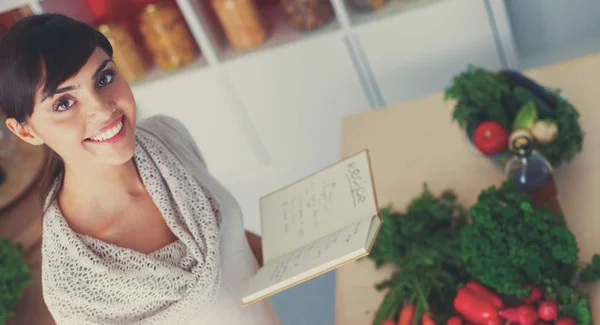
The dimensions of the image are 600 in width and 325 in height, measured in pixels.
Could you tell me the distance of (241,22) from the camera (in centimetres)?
203

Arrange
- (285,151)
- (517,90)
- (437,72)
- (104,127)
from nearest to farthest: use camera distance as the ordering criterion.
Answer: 1. (104,127)
2. (517,90)
3. (437,72)
4. (285,151)

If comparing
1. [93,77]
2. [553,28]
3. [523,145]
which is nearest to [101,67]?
[93,77]

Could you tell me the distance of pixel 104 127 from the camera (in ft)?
2.90

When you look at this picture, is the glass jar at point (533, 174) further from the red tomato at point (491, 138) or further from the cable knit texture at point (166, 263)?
the cable knit texture at point (166, 263)

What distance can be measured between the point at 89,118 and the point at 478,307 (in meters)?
0.70

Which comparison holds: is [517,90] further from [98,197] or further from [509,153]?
[98,197]

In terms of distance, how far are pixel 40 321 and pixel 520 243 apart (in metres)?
0.91

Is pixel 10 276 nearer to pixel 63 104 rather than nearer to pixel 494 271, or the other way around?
pixel 63 104

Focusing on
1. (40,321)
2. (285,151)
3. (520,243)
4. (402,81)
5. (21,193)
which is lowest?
(285,151)

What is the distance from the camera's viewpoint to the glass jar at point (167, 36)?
203 centimetres

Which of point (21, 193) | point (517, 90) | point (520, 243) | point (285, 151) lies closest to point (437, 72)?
point (285, 151)

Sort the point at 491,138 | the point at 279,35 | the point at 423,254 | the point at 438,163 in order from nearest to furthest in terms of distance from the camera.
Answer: the point at 423,254 → the point at 491,138 → the point at 438,163 → the point at 279,35

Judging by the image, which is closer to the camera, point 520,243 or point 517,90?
point 520,243

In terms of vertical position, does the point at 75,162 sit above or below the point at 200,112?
above
